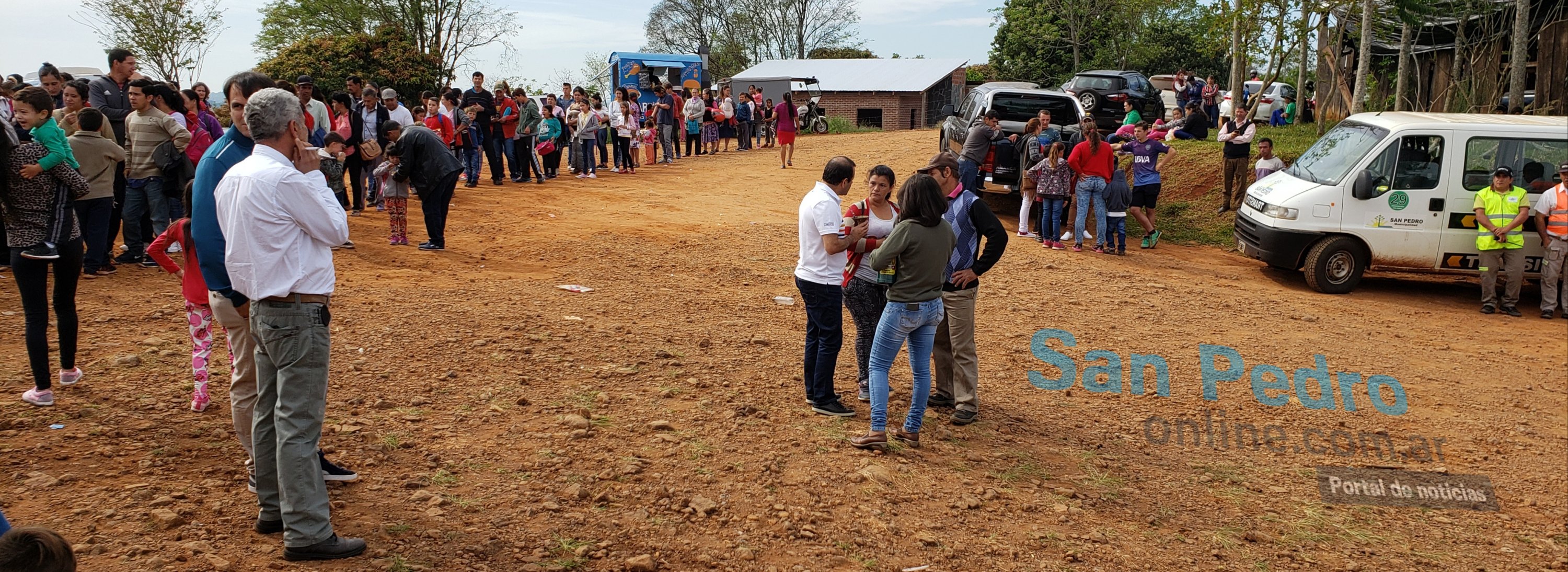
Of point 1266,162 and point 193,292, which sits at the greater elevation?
point 1266,162

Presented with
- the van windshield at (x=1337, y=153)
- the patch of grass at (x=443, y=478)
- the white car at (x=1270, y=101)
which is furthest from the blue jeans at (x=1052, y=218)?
the white car at (x=1270, y=101)

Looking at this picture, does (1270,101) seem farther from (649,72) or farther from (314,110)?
(314,110)

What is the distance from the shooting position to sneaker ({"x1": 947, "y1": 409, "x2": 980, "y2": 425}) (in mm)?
6092

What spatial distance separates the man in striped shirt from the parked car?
9374 mm

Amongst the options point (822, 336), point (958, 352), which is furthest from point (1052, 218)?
point (822, 336)

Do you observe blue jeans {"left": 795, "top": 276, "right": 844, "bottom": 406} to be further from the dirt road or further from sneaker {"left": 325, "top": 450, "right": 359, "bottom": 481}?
sneaker {"left": 325, "top": 450, "right": 359, "bottom": 481}

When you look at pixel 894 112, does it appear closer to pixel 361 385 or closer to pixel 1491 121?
pixel 1491 121

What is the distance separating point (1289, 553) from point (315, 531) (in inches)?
171

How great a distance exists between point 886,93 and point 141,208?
113ft

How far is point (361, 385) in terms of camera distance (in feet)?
19.7

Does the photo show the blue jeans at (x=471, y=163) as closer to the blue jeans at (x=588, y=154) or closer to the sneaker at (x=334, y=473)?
the blue jeans at (x=588, y=154)

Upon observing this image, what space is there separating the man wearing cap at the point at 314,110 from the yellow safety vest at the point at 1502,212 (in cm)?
1197

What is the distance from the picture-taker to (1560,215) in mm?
9898

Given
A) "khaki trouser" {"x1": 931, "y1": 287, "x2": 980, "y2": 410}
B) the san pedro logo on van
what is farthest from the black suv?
"khaki trouser" {"x1": 931, "y1": 287, "x2": 980, "y2": 410}
